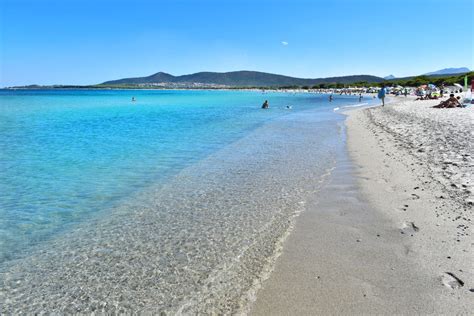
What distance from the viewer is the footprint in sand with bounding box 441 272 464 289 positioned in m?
4.01

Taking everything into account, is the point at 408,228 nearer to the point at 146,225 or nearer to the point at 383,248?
the point at 383,248

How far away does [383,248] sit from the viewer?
5.15m

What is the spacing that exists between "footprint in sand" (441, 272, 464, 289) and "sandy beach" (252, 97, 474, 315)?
0.01 m

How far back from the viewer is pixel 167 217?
22.9 ft

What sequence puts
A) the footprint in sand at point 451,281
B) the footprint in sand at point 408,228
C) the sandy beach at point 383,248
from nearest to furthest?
the sandy beach at point 383,248, the footprint in sand at point 451,281, the footprint in sand at point 408,228

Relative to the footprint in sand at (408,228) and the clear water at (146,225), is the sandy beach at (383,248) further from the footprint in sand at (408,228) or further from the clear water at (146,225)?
the clear water at (146,225)

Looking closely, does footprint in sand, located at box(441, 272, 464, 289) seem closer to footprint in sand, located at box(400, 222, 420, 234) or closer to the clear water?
footprint in sand, located at box(400, 222, 420, 234)

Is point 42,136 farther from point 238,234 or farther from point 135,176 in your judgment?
point 238,234

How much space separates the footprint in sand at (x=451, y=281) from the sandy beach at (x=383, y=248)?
0.03 ft

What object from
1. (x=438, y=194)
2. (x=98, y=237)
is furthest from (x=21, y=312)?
(x=438, y=194)

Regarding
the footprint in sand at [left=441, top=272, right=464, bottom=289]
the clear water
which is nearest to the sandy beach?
the footprint in sand at [left=441, top=272, right=464, bottom=289]

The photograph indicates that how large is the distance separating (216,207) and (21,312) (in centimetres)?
409

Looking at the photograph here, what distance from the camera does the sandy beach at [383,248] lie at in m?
3.85

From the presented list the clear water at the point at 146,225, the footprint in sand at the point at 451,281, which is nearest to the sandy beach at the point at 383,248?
the footprint in sand at the point at 451,281
